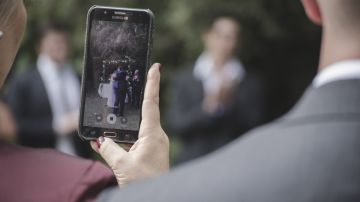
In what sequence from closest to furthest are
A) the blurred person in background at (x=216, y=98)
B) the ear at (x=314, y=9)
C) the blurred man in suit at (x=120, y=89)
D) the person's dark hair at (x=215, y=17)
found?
1. the ear at (x=314, y=9)
2. the blurred man in suit at (x=120, y=89)
3. the blurred person in background at (x=216, y=98)
4. the person's dark hair at (x=215, y=17)

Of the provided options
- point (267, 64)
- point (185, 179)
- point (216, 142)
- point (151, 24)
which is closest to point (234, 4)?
point (267, 64)

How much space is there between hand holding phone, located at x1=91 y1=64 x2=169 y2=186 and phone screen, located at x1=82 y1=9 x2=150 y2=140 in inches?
7.4

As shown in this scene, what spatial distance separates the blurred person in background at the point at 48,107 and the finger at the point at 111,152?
13.6 feet

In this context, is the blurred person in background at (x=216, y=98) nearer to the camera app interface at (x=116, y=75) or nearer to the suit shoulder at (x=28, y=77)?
the suit shoulder at (x=28, y=77)

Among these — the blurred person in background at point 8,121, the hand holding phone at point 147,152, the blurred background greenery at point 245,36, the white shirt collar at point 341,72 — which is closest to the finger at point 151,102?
the hand holding phone at point 147,152

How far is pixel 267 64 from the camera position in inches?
354

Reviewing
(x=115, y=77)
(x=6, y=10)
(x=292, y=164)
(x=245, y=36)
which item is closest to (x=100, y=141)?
(x=115, y=77)

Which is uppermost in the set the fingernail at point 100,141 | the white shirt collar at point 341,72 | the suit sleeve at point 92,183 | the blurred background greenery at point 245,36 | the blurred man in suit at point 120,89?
the white shirt collar at point 341,72

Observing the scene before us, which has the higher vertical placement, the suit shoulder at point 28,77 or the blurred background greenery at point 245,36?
the suit shoulder at point 28,77

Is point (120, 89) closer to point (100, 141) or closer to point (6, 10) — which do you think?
point (100, 141)

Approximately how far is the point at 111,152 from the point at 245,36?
626 cm

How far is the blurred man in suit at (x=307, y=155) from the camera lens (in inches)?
54.8

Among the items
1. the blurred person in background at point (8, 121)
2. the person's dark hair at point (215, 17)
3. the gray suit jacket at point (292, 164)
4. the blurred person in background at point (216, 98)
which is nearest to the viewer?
the gray suit jacket at point (292, 164)

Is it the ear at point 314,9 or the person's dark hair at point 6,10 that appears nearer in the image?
the ear at point 314,9
